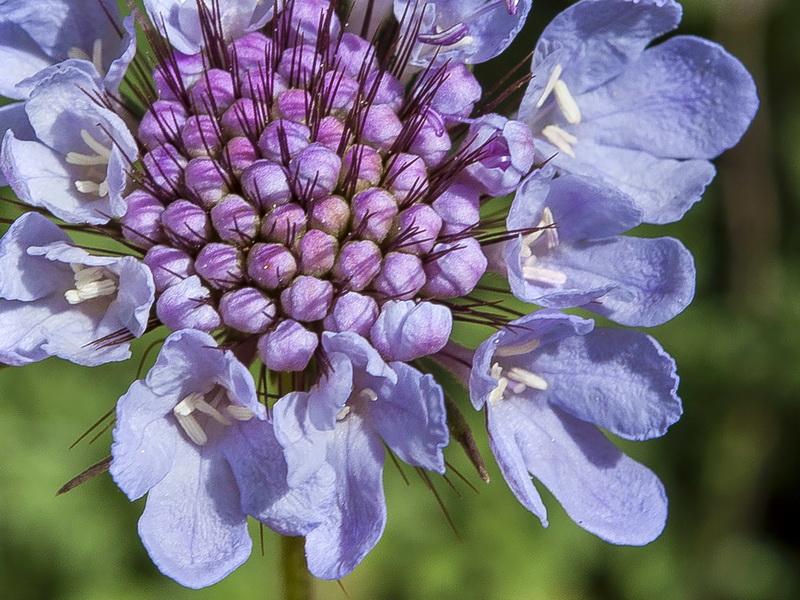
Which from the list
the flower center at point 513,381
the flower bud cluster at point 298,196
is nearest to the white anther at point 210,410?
the flower bud cluster at point 298,196

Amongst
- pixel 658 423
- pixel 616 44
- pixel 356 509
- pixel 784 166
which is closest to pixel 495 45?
pixel 616 44

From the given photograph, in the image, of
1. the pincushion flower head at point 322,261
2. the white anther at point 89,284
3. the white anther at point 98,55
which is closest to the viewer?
the pincushion flower head at point 322,261

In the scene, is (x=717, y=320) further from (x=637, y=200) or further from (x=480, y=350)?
(x=480, y=350)

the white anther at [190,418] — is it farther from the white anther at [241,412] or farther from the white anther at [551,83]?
the white anther at [551,83]

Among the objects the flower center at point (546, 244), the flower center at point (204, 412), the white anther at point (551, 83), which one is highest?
the white anther at point (551, 83)

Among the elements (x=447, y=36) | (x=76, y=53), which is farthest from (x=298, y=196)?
(x=76, y=53)

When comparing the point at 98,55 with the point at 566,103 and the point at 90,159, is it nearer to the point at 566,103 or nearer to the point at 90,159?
the point at 90,159

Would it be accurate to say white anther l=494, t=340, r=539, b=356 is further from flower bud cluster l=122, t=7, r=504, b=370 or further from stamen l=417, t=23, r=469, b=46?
stamen l=417, t=23, r=469, b=46

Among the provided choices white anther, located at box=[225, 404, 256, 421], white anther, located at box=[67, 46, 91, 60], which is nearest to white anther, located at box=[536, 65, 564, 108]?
white anther, located at box=[225, 404, 256, 421]
